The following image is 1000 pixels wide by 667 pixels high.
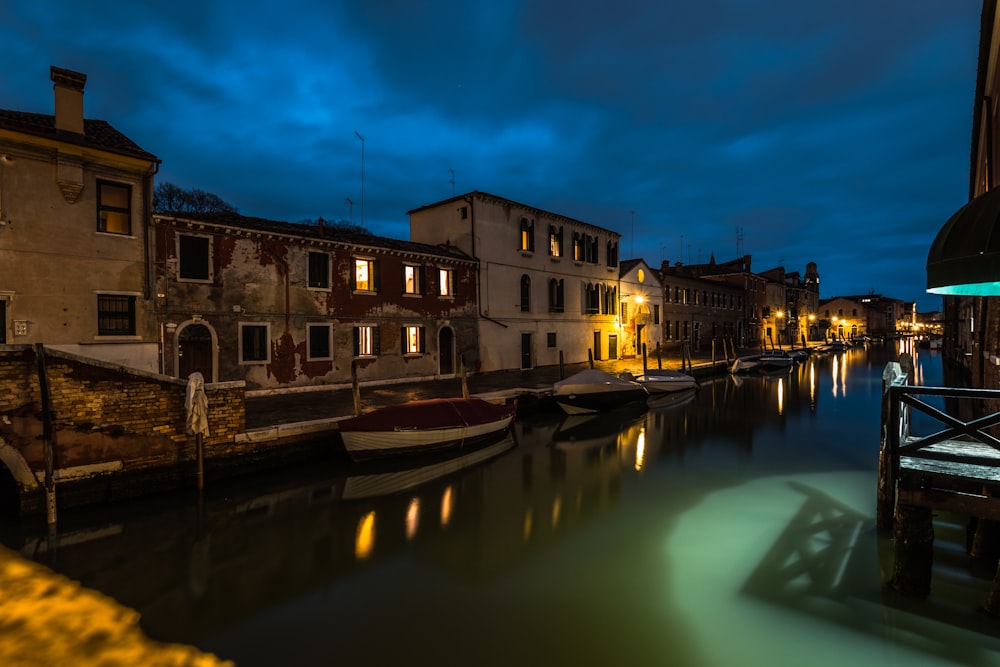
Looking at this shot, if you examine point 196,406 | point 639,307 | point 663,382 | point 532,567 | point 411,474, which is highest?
point 639,307

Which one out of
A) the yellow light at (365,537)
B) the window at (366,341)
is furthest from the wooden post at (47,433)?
the window at (366,341)

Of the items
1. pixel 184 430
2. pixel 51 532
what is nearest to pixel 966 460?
pixel 184 430

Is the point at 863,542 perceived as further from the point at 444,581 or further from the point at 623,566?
the point at 444,581

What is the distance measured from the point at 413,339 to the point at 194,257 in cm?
864

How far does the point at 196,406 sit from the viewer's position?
9.12 m

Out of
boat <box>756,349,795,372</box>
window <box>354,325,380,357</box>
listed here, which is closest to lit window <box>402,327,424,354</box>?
window <box>354,325,380,357</box>

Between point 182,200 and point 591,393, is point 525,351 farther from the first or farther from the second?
point 182,200

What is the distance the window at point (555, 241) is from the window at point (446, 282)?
7.48 metres

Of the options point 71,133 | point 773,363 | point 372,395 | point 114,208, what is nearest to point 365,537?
point 372,395

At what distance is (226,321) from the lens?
49.7 feet

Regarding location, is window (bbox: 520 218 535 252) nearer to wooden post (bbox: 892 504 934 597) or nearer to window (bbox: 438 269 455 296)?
window (bbox: 438 269 455 296)

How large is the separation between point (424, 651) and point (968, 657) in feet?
18.0

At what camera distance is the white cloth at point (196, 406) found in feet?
29.8

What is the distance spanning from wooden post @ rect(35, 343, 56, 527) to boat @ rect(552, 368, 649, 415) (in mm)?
13553
